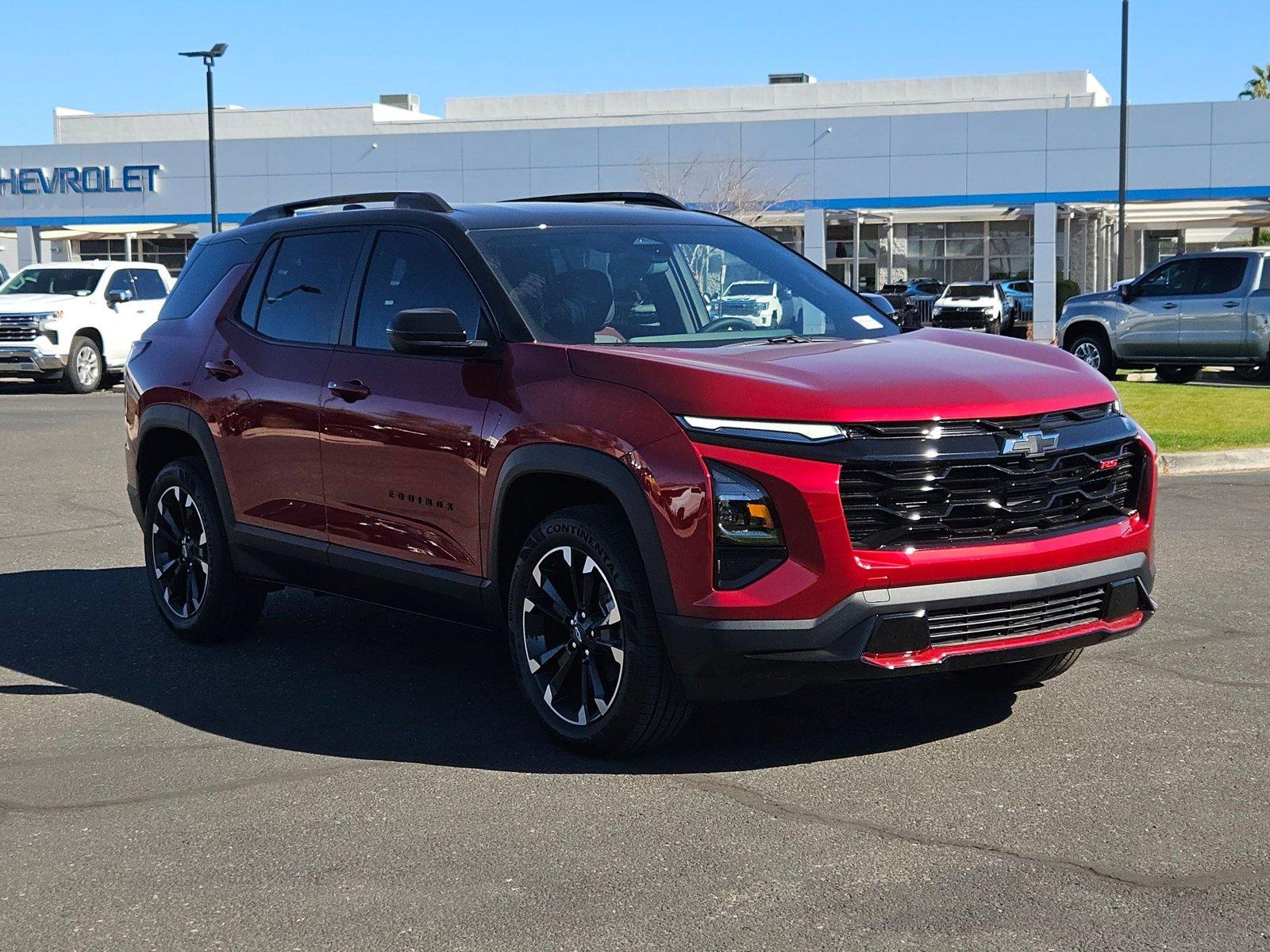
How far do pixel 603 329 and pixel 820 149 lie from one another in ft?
148

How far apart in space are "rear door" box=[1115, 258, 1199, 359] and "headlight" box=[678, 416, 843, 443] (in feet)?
64.0

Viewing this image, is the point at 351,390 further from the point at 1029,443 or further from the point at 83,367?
the point at 83,367

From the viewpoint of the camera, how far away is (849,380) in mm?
5070

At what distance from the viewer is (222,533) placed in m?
7.25

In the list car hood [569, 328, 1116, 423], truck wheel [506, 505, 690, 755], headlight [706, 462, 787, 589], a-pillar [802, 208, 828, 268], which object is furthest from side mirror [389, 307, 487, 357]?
a-pillar [802, 208, 828, 268]

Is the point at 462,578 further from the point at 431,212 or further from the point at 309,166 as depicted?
the point at 309,166

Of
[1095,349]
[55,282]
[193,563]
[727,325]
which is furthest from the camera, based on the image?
[55,282]

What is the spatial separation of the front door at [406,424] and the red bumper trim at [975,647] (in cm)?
159

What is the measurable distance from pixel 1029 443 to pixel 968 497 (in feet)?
0.87

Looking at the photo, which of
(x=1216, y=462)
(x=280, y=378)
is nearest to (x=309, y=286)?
(x=280, y=378)

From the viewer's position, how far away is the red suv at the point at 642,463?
489 cm

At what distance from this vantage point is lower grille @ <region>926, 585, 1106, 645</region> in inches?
195

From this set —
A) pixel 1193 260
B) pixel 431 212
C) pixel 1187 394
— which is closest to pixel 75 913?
pixel 431 212

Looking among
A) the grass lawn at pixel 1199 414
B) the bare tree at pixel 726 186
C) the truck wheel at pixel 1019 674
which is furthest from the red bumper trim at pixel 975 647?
the bare tree at pixel 726 186
